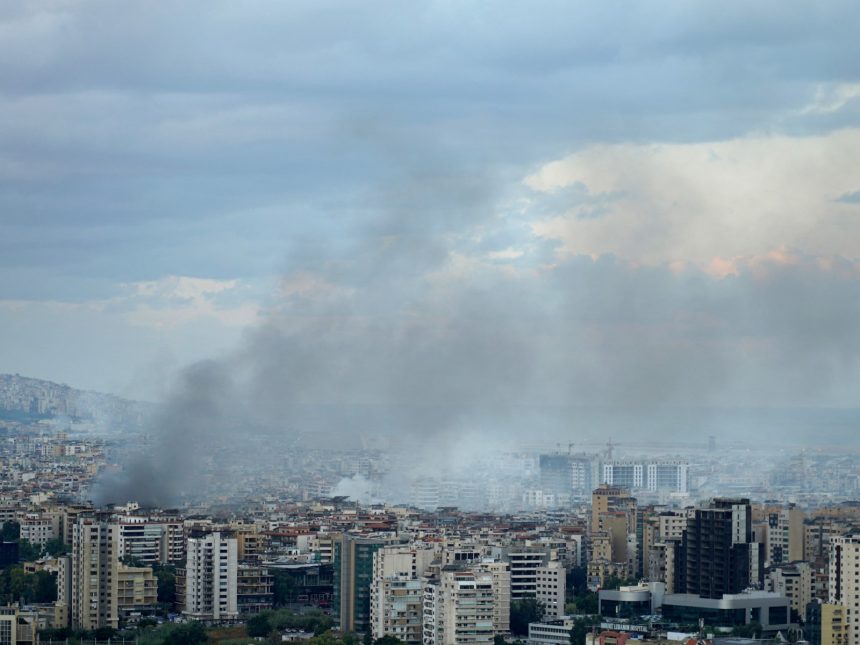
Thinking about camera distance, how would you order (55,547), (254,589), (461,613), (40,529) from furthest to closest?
1. (40,529)
2. (55,547)
3. (254,589)
4. (461,613)

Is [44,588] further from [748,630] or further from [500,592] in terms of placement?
[748,630]

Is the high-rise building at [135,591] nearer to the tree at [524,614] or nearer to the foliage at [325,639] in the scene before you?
the foliage at [325,639]

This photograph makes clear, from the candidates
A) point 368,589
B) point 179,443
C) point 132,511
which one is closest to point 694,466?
point 179,443

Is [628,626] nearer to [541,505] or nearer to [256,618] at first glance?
[256,618]

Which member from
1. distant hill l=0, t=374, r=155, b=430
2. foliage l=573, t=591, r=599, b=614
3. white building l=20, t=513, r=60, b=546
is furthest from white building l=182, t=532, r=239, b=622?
distant hill l=0, t=374, r=155, b=430

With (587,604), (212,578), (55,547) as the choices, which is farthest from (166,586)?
(55,547)

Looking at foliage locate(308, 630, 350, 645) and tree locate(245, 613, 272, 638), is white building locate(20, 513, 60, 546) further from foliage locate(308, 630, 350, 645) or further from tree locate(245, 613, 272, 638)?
foliage locate(308, 630, 350, 645)
